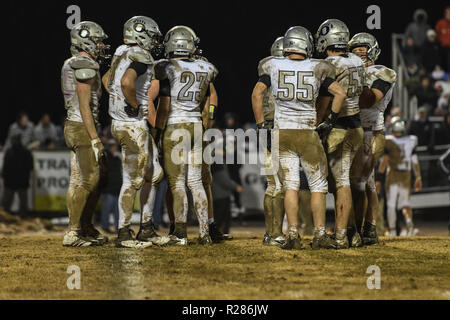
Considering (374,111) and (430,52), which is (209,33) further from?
(374,111)

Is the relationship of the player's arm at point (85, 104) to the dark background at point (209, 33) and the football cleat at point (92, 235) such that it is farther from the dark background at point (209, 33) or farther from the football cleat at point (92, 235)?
the dark background at point (209, 33)

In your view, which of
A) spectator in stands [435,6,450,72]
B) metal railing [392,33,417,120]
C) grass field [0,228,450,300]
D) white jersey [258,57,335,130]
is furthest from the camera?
spectator in stands [435,6,450,72]

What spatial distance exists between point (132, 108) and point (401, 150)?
827 cm

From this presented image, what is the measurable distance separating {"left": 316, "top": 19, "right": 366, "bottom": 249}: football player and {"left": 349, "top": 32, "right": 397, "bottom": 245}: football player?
316mm

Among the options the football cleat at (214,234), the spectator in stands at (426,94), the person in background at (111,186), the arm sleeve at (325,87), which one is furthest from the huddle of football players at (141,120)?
the spectator in stands at (426,94)

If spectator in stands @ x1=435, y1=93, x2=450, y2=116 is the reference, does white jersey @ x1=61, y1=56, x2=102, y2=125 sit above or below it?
below

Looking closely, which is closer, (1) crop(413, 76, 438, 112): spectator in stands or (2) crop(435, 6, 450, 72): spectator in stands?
(1) crop(413, 76, 438, 112): spectator in stands

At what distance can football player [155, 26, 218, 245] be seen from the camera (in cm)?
914

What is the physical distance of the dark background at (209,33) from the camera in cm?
2297

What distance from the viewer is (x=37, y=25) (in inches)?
920

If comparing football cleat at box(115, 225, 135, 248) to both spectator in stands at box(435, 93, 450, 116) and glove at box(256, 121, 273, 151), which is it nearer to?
glove at box(256, 121, 273, 151)

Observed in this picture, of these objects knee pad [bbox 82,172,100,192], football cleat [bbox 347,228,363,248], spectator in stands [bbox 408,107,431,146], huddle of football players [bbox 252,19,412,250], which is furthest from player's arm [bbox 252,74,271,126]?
spectator in stands [bbox 408,107,431,146]

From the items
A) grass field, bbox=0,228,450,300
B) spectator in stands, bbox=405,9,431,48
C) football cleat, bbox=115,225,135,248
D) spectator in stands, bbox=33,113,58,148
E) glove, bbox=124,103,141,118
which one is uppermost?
spectator in stands, bbox=405,9,431,48
